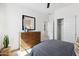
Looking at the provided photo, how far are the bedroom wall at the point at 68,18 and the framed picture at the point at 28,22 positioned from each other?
0.37 metres

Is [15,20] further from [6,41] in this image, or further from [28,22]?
[6,41]

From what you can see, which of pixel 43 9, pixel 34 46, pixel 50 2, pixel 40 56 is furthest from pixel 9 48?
pixel 50 2

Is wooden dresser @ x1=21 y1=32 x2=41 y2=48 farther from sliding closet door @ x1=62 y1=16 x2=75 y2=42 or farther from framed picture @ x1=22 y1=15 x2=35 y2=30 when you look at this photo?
sliding closet door @ x1=62 y1=16 x2=75 y2=42

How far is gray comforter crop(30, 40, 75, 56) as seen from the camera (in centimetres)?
159

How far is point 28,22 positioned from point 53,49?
58 cm

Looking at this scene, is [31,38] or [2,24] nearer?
[2,24]

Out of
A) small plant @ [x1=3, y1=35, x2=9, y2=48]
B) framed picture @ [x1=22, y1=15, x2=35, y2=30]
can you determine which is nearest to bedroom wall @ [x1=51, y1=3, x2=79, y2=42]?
framed picture @ [x1=22, y1=15, x2=35, y2=30]

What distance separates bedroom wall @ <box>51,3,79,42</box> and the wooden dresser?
32 cm

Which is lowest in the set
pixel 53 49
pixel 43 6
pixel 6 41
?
pixel 53 49

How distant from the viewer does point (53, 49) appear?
5.35 ft

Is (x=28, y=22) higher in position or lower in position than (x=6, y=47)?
higher

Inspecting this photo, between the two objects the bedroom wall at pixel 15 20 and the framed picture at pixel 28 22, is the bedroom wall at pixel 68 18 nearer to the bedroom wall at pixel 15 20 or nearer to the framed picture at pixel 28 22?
the bedroom wall at pixel 15 20

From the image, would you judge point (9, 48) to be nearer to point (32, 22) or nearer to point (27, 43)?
point (27, 43)

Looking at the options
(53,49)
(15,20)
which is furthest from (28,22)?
(53,49)
